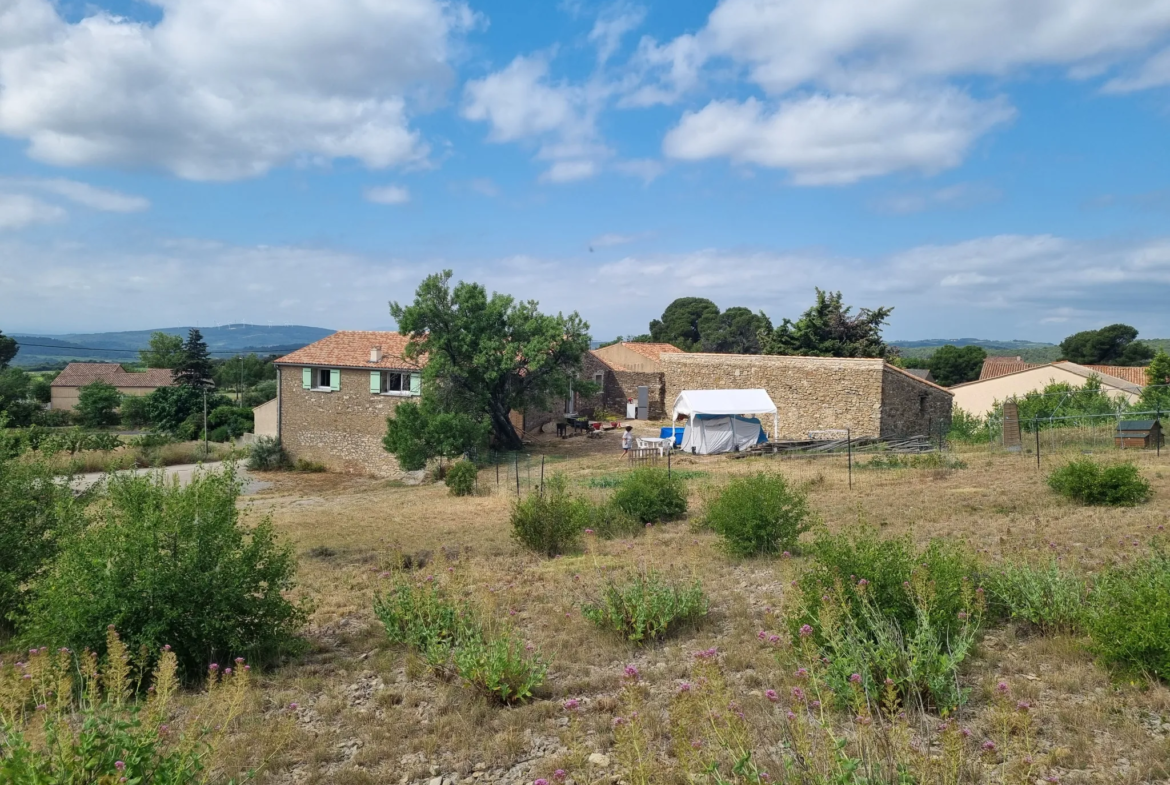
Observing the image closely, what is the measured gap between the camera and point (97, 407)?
185 feet

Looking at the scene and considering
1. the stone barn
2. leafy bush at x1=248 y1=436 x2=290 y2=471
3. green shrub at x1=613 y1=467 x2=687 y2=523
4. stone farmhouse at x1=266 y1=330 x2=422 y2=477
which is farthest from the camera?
leafy bush at x1=248 y1=436 x2=290 y2=471

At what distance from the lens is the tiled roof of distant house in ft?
220

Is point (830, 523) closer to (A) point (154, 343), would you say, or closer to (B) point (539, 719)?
(B) point (539, 719)

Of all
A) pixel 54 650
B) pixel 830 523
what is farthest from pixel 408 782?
pixel 830 523

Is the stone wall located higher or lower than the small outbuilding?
lower

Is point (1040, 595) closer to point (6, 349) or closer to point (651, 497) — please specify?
point (651, 497)

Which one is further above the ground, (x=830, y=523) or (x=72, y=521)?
(x=72, y=521)

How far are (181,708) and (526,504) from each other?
20.4ft

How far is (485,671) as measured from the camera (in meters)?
4.87

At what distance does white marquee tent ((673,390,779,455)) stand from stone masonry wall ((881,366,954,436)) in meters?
4.10

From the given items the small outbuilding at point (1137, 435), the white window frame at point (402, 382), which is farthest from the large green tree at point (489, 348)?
the small outbuilding at point (1137, 435)

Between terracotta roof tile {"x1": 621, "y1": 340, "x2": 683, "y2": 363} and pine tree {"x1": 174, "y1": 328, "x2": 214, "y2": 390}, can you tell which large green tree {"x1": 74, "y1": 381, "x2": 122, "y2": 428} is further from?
terracotta roof tile {"x1": 621, "y1": 340, "x2": 683, "y2": 363}

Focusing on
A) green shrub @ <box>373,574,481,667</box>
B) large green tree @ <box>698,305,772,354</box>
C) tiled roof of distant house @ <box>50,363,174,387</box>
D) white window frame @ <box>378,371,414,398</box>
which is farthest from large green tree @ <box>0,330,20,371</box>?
green shrub @ <box>373,574,481,667</box>

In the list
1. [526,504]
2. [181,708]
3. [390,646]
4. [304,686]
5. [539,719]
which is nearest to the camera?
[539,719]
